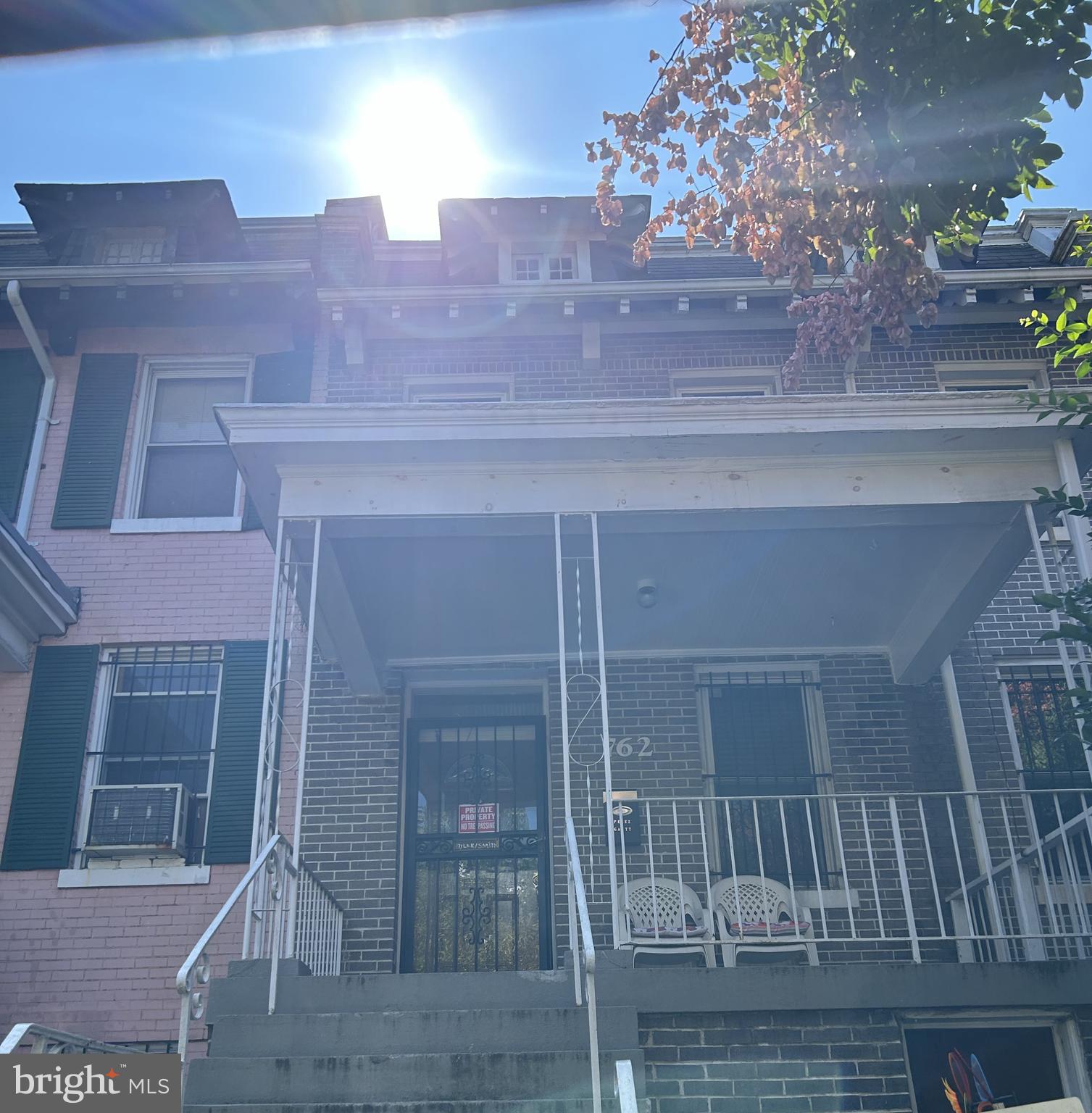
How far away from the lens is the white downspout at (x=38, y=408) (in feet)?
30.9

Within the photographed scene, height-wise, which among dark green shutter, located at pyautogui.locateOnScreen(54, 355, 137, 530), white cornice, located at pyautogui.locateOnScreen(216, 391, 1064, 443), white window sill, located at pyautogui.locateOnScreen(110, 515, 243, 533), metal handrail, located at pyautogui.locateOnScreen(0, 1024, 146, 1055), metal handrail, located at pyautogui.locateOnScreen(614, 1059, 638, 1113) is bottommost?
metal handrail, located at pyautogui.locateOnScreen(614, 1059, 638, 1113)

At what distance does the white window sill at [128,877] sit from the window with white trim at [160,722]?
282 mm

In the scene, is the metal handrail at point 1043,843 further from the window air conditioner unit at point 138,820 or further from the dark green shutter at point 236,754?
the window air conditioner unit at point 138,820

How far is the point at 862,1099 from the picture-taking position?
544cm

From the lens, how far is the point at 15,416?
9.71m

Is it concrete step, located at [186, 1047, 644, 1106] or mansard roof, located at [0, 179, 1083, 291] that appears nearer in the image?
concrete step, located at [186, 1047, 644, 1106]

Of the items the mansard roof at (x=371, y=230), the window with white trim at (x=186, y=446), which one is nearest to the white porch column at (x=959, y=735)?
the mansard roof at (x=371, y=230)

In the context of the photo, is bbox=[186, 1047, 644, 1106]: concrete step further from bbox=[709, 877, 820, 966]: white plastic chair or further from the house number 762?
the house number 762

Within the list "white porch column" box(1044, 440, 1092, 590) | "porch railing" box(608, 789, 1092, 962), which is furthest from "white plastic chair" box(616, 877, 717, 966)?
"white porch column" box(1044, 440, 1092, 590)

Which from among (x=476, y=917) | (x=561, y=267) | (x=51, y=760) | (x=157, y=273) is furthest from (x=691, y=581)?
(x=157, y=273)

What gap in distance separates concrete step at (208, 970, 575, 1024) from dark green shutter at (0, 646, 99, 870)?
130 inches

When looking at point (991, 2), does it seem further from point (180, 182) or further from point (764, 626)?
point (180, 182)

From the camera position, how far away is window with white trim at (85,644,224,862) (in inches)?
339

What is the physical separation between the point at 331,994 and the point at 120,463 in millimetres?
5416
